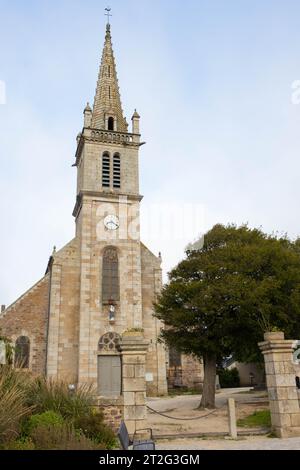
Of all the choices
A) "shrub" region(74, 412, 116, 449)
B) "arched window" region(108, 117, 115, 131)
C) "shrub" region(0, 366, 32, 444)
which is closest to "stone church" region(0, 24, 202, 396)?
"arched window" region(108, 117, 115, 131)

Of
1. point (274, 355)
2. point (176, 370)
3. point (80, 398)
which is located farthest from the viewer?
point (176, 370)

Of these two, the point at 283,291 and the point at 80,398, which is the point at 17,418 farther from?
the point at 283,291

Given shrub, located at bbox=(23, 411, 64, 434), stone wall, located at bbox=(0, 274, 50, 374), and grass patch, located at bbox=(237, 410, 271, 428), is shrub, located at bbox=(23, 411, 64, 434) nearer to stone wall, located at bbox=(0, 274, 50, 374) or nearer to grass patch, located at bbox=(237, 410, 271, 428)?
grass patch, located at bbox=(237, 410, 271, 428)

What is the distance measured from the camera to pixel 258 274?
18.4 m

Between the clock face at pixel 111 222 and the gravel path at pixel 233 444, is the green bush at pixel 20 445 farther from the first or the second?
the clock face at pixel 111 222

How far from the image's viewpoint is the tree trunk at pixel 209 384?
1792cm

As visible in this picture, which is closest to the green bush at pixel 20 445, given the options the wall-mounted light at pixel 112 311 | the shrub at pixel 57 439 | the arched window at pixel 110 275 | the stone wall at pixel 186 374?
the shrub at pixel 57 439

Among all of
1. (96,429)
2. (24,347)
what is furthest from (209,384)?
(24,347)

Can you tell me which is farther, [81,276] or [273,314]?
[81,276]

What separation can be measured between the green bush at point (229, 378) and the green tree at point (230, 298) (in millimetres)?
16631

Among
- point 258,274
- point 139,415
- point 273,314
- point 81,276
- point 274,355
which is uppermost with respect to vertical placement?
point 81,276

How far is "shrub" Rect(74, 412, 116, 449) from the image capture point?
30.8ft
